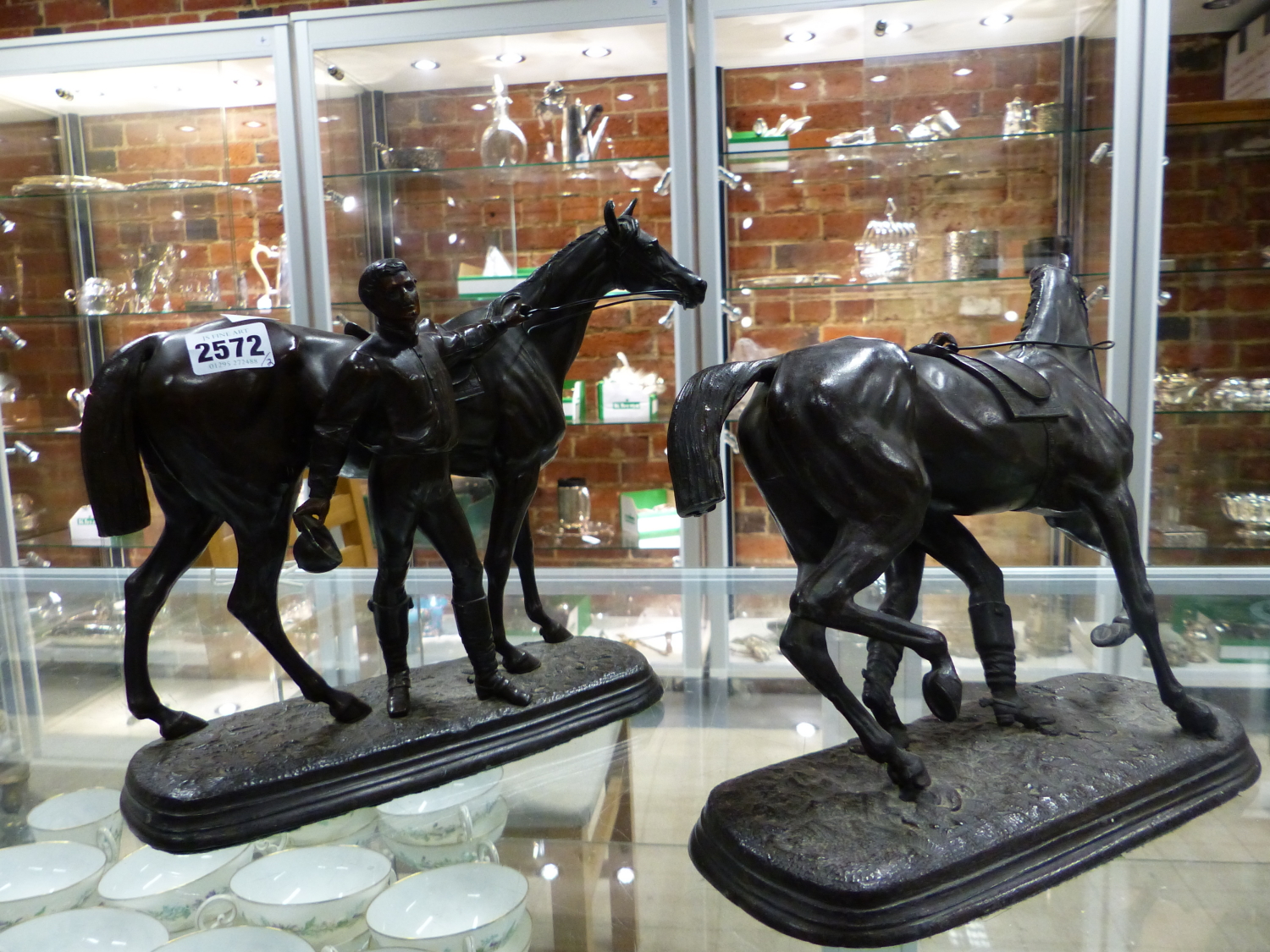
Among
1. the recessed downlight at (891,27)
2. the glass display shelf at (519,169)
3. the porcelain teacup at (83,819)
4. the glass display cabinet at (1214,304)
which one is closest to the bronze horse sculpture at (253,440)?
the porcelain teacup at (83,819)

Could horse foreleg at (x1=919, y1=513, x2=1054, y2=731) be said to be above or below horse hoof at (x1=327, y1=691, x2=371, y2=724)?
above

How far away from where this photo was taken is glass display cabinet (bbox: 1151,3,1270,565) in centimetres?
267

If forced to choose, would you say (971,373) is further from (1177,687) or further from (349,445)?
(349,445)

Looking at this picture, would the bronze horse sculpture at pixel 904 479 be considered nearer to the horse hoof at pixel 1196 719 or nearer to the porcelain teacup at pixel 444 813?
the horse hoof at pixel 1196 719

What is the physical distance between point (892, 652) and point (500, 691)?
0.63 m

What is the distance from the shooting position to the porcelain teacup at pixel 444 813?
120cm

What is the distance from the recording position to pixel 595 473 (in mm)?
3160

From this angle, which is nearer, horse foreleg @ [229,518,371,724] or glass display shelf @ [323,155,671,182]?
horse foreleg @ [229,518,371,724]

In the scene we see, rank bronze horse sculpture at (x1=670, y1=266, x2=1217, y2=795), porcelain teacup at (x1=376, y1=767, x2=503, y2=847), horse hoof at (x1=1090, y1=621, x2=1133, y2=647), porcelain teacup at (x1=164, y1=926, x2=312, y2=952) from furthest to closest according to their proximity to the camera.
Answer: horse hoof at (x1=1090, y1=621, x2=1133, y2=647), porcelain teacup at (x1=376, y1=767, x2=503, y2=847), bronze horse sculpture at (x1=670, y1=266, x2=1217, y2=795), porcelain teacup at (x1=164, y1=926, x2=312, y2=952)

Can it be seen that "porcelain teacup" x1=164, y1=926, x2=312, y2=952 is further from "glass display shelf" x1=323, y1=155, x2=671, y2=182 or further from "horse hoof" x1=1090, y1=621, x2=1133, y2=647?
"glass display shelf" x1=323, y1=155, x2=671, y2=182

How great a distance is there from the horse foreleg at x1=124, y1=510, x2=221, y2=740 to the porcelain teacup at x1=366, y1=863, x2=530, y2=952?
568 millimetres

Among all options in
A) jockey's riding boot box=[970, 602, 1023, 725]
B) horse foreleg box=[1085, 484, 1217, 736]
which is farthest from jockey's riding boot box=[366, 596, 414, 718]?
horse foreleg box=[1085, 484, 1217, 736]

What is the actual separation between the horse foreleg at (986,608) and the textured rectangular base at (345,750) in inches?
23.0

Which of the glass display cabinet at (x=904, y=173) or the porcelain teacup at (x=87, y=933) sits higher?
the glass display cabinet at (x=904, y=173)
